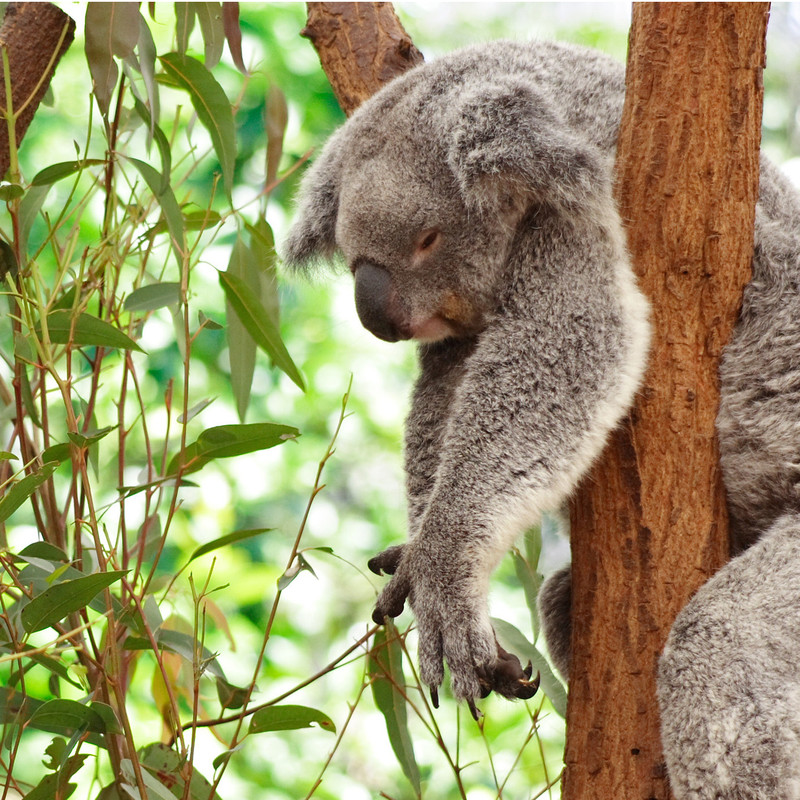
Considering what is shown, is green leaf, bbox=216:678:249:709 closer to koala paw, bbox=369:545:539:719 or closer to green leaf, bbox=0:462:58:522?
koala paw, bbox=369:545:539:719

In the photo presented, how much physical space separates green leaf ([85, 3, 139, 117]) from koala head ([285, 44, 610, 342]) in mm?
567

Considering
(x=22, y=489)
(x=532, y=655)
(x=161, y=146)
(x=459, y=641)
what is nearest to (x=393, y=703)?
(x=532, y=655)

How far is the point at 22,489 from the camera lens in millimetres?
1543

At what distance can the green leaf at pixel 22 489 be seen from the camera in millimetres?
1523

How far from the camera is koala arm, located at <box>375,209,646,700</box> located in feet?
5.76

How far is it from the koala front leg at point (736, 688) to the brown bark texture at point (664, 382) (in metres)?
0.06

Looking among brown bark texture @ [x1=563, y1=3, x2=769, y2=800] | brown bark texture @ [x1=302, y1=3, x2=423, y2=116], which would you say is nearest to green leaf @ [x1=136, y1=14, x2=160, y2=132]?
brown bark texture @ [x1=302, y1=3, x2=423, y2=116]

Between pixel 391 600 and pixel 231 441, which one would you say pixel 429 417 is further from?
pixel 231 441

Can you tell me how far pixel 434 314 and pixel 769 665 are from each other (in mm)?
937

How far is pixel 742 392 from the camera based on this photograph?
6.15 ft

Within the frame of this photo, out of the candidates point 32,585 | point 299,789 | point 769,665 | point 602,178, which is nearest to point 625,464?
point 769,665

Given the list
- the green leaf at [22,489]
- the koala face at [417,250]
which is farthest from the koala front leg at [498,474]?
the green leaf at [22,489]

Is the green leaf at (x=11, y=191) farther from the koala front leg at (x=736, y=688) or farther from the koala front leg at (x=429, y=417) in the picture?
the koala front leg at (x=736, y=688)

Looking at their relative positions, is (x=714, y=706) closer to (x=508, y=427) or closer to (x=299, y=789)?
(x=508, y=427)
